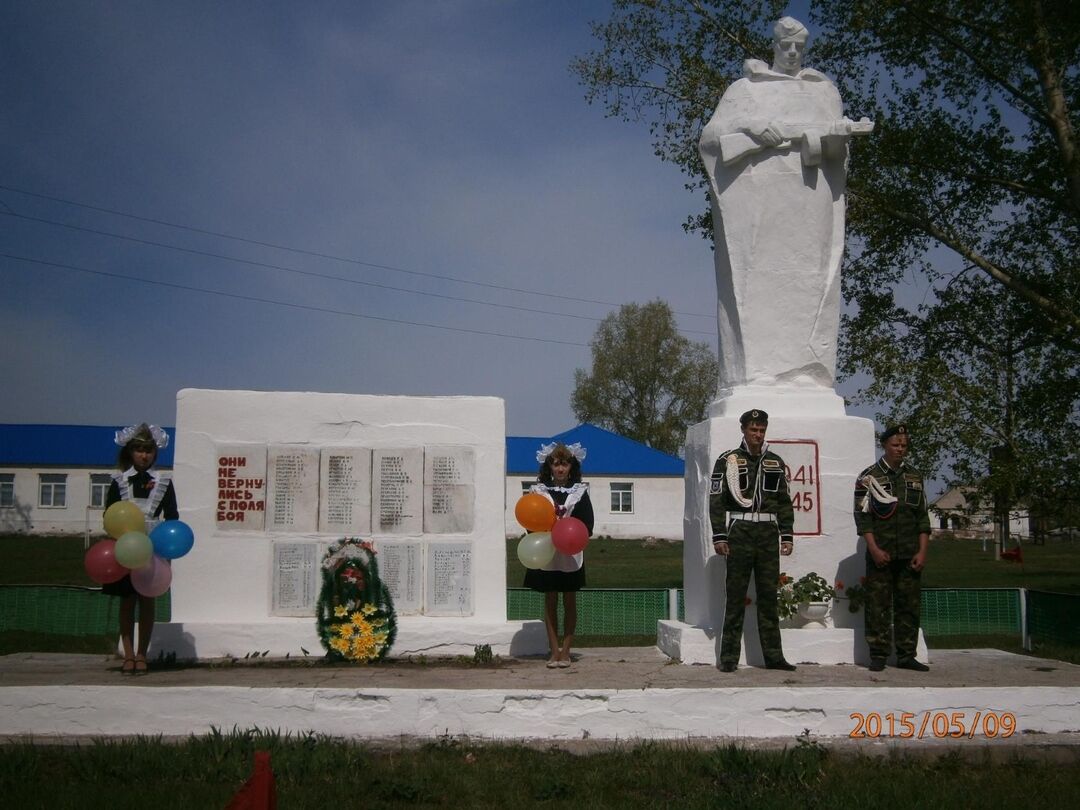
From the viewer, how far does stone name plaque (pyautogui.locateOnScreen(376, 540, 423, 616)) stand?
7387mm

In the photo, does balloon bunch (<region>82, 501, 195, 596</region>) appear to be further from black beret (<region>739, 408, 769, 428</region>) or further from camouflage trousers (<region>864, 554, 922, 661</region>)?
camouflage trousers (<region>864, 554, 922, 661</region>)

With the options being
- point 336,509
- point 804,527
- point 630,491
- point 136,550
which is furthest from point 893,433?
point 630,491

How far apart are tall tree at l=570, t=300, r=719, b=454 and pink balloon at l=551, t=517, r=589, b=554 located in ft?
114

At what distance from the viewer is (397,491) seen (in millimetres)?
7496

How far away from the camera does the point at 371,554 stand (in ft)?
23.8

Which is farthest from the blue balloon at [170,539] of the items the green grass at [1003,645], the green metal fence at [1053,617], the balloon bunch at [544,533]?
the green metal fence at [1053,617]

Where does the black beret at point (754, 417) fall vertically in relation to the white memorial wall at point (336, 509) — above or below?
above

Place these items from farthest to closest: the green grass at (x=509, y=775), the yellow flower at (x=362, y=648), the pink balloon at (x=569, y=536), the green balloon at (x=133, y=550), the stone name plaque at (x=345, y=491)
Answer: the stone name plaque at (x=345, y=491) → the yellow flower at (x=362, y=648) → the pink balloon at (x=569, y=536) → the green balloon at (x=133, y=550) → the green grass at (x=509, y=775)

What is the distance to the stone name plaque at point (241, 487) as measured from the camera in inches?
290

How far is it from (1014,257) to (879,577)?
8.23 m

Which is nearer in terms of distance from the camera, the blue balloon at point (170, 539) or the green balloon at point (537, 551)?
the blue balloon at point (170, 539)

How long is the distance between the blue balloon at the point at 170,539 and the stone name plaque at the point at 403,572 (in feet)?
4.97

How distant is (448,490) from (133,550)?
2.35 meters

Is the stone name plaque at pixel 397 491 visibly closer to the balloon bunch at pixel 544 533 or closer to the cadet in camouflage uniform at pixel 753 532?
the balloon bunch at pixel 544 533
